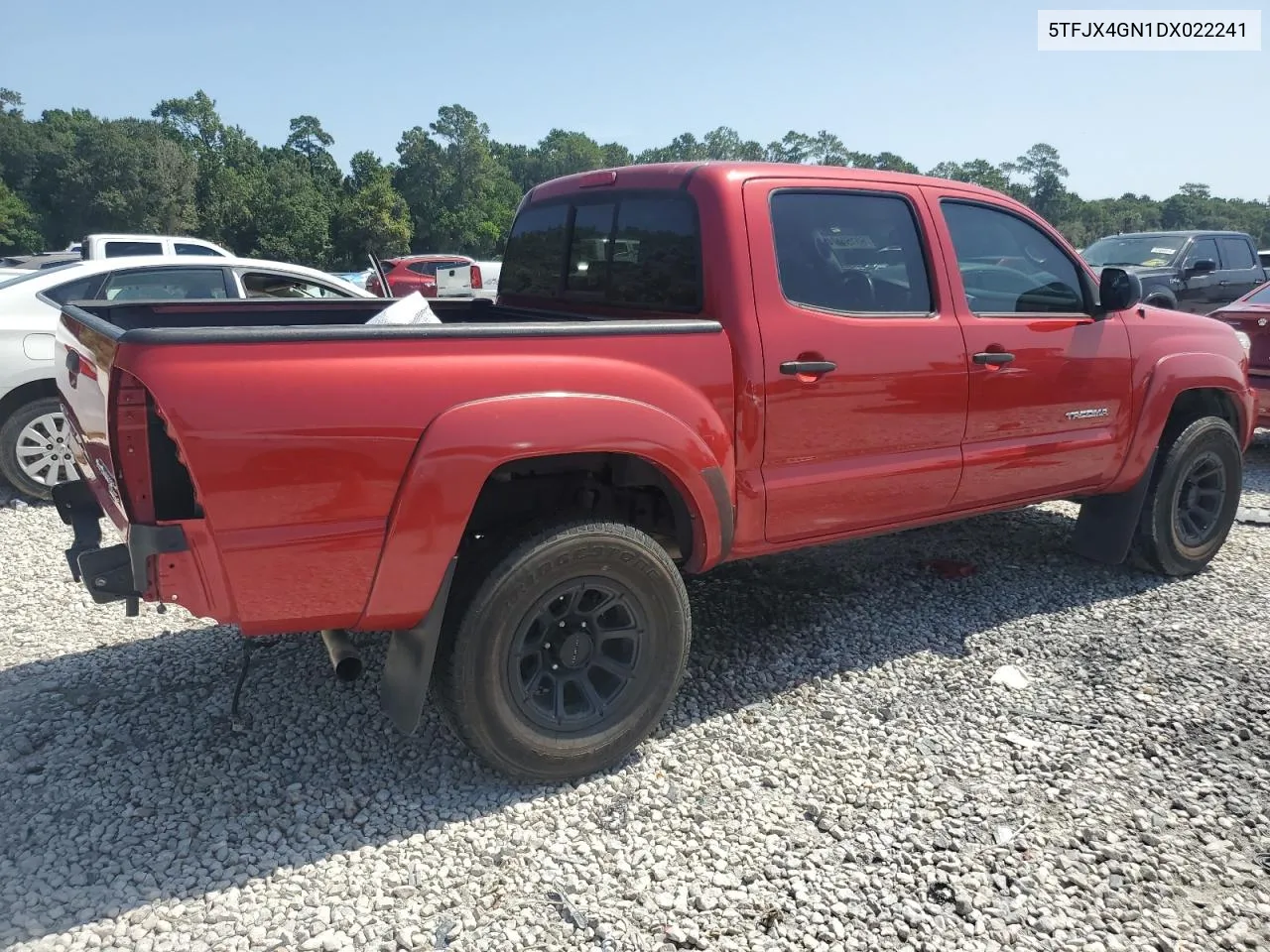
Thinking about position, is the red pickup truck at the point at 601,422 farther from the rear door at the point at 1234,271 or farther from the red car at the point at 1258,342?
the rear door at the point at 1234,271

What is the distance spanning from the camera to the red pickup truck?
2.32m

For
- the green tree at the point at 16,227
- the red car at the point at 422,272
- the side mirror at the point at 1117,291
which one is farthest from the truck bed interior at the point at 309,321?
the green tree at the point at 16,227

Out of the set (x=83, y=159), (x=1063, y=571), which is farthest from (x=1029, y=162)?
(x=1063, y=571)

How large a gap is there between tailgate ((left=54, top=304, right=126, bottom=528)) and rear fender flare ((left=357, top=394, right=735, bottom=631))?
0.75 m

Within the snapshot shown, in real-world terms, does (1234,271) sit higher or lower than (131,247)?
lower

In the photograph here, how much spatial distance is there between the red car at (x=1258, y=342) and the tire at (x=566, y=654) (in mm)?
6566

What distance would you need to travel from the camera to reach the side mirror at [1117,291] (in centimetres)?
405

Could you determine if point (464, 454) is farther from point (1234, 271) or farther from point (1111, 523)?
point (1234, 271)

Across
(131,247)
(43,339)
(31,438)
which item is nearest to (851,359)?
(43,339)

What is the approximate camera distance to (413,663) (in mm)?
2697

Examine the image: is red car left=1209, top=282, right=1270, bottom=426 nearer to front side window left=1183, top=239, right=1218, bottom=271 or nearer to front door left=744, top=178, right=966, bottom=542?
front side window left=1183, top=239, right=1218, bottom=271

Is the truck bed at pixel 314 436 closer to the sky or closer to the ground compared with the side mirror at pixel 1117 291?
closer to the ground

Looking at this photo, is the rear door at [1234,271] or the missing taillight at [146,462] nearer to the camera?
the missing taillight at [146,462]

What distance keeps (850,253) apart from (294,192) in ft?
204
